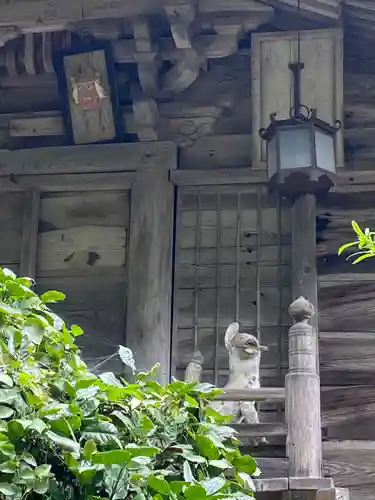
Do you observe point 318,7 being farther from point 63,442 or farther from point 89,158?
point 63,442

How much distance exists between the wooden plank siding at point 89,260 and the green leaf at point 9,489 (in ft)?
10.1

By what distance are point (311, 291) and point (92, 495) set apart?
10.1ft

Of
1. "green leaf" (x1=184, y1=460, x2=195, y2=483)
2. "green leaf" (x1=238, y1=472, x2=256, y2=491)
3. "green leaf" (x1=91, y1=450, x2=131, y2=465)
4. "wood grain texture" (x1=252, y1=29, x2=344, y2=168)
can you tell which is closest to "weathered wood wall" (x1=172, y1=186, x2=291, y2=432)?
"wood grain texture" (x1=252, y1=29, x2=344, y2=168)

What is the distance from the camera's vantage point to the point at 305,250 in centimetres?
584

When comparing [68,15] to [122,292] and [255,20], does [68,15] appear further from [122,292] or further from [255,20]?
[122,292]

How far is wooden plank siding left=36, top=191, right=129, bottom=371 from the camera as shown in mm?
5988

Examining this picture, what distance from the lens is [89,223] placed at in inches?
245

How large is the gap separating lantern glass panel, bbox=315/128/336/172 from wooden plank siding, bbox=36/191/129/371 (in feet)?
4.66

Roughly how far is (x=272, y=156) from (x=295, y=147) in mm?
169

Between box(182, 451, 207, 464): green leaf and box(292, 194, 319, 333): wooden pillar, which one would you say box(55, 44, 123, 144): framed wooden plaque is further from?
box(182, 451, 207, 464): green leaf

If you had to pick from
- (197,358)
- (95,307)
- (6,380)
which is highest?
(95,307)

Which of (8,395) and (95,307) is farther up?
(95,307)

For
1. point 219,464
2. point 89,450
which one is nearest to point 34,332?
point 89,450

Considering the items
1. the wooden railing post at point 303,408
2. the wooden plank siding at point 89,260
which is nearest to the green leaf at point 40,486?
the wooden railing post at point 303,408
